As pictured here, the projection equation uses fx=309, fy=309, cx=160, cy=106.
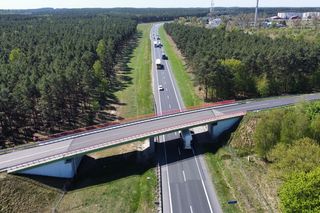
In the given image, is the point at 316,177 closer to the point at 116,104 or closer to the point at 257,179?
the point at 257,179

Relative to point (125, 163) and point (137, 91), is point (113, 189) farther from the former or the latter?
point (137, 91)

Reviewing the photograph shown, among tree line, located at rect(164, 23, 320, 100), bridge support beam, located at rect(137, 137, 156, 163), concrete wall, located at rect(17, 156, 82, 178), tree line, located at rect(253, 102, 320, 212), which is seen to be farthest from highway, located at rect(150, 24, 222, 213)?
tree line, located at rect(164, 23, 320, 100)

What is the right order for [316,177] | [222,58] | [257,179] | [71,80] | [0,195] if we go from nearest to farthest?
[316,177] → [0,195] → [257,179] → [71,80] → [222,58]

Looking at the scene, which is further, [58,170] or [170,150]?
[170,150]

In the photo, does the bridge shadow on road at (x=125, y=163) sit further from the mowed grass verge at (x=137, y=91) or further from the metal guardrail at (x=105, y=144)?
the mowed grass verge at (x=137, y=91)

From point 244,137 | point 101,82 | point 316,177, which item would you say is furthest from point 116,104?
point 316,177

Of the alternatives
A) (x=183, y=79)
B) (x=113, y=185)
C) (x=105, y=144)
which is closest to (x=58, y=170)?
(x=105, y=144)
